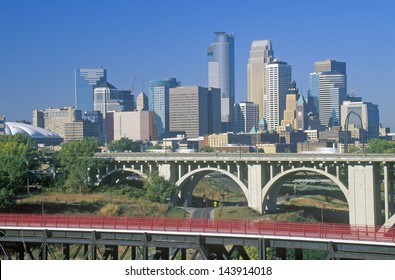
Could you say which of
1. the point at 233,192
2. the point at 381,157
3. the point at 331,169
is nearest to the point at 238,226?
the point at 381,157

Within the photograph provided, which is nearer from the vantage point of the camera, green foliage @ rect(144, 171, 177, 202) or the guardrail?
the guardrail

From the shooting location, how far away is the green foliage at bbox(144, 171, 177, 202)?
87312mm

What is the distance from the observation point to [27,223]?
47188mm

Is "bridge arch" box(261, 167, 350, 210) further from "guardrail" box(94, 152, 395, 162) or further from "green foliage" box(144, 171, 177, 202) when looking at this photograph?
"green foliage" box(144, 171, 177, 202)

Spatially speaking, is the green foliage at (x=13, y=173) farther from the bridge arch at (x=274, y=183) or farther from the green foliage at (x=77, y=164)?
the bridge arch at (x=274, y=183)

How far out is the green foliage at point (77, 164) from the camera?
91625 millimetres

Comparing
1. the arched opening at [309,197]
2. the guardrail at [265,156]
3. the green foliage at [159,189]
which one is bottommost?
the arched opening at [309,197]

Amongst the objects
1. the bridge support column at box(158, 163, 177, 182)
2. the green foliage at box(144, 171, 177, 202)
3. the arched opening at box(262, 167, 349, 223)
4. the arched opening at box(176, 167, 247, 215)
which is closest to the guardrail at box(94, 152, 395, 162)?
the bridge support column at box(158, 163, 177, 182)

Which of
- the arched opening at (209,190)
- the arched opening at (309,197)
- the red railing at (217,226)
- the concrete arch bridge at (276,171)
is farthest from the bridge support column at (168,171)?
the red railing at (217,226)

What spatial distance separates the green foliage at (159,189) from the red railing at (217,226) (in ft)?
127

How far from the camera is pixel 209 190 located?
10944 centimetres

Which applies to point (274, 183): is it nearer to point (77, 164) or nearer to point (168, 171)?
point (168, 171)

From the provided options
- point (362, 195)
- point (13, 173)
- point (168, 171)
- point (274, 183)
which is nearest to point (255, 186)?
point (274, 183)
